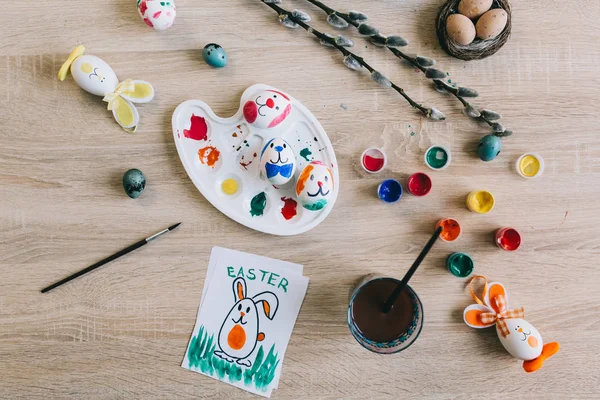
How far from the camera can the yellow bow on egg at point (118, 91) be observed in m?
0.95

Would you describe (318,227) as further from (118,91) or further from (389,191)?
(118,91)

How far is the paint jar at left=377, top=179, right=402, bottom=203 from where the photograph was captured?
0.97 metres

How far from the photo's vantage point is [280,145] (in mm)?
911

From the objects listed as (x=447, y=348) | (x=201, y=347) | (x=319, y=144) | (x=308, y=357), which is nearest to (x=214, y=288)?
(x=201, y=347)

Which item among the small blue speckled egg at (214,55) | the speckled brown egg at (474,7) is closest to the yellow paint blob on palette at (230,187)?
the small blue speckled egg at (214,55)

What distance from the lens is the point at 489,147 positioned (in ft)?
3.11

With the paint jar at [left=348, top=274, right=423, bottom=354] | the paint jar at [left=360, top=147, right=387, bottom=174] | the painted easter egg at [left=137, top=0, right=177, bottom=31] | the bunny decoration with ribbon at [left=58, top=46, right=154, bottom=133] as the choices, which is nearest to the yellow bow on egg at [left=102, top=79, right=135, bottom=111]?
the bunny decoration with ribbon at [left=58, top=46, right=154, bottom=133]

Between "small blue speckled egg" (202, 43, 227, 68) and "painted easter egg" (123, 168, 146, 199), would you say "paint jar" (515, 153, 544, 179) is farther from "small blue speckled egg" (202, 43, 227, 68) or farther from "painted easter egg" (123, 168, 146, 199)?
"painted easter egg" (123, 168, 146, 199)

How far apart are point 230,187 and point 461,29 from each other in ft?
1.70

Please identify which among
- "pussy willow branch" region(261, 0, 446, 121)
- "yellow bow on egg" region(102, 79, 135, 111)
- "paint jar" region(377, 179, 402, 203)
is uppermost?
"pussy willow branch" region(261, 0, 446, 121)

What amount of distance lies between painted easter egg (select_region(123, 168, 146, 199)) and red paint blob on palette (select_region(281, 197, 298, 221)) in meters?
0.27

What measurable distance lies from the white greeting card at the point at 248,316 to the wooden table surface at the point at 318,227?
24 millimetres

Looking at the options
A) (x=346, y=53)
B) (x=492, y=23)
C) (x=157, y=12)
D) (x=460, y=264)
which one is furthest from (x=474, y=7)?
(x=157, y=12)

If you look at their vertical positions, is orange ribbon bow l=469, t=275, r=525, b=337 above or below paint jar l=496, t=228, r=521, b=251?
below
